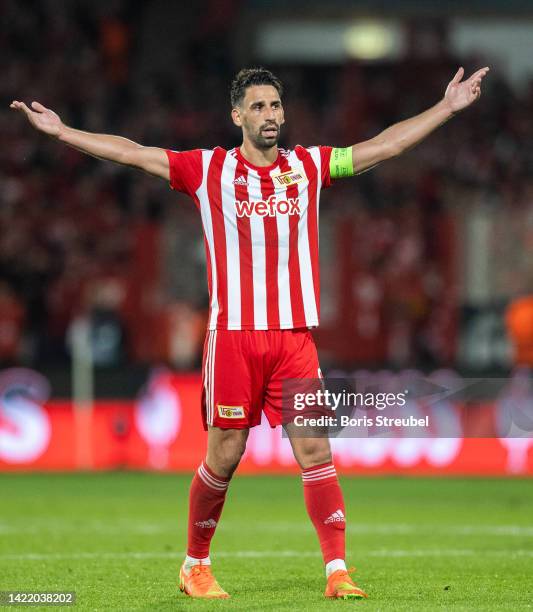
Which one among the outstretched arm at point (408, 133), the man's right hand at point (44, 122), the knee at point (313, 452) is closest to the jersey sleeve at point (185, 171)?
the man's right hand at point (44, 122)

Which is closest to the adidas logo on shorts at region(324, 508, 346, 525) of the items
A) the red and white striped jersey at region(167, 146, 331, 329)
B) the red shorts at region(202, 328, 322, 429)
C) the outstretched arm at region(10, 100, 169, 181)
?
the red shorts at region(202, 328, 322, 429)

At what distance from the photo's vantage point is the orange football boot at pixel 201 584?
5957mm

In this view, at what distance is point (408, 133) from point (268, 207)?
693 millimetres

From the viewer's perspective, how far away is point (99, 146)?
19.4 feet

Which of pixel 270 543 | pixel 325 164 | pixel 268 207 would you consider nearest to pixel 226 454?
pixel 268 207

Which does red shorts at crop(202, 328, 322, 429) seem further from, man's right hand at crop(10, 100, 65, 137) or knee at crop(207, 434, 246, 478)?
man's right hand at crop(10, 100, 65, 137)

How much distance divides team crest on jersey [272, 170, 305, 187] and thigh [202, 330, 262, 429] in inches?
26.6

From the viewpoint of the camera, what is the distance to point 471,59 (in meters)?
22.5

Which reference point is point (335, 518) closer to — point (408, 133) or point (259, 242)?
point (259, 242)

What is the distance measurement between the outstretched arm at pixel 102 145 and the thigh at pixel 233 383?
81 cm

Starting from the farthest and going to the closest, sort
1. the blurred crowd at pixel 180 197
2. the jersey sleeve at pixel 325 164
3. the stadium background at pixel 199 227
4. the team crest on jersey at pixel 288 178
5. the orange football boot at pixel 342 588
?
the blurred crowd at pixel 180 197
the stadium background at pixel 199 227
the jersey sleeve at pixel 325 164
the team crest on jersey at pixel 288 178
the orange football boot at pixel 342 588

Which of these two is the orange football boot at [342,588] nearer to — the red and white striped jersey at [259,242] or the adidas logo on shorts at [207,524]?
the adidas logo on shorts at [207,524]

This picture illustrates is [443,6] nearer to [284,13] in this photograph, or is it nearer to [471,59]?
[471,59]

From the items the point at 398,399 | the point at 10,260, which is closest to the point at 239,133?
the point at 10,260
